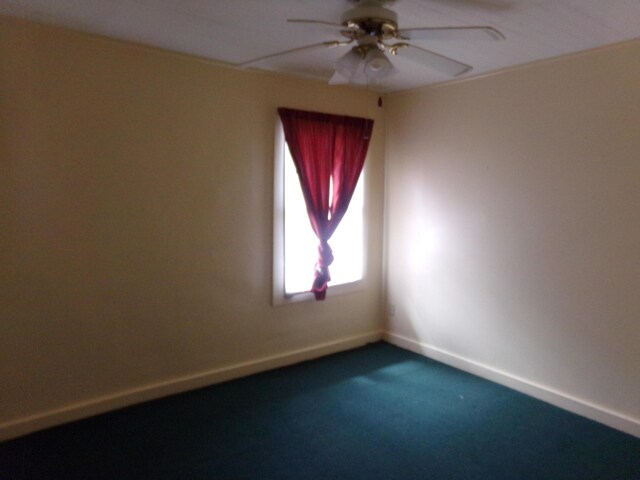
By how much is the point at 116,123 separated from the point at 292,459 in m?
2.25

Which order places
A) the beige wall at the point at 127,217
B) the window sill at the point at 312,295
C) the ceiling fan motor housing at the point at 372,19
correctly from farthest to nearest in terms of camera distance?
the window sill at the point at 312,295 → the beige wall at the point at 127,217 → the ceiling fan motor housing at the point at 372,19

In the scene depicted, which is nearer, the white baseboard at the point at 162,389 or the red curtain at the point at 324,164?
the white baseboard at the point at 162,389

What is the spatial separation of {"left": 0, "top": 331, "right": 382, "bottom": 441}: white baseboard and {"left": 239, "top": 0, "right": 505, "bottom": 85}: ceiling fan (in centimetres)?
229

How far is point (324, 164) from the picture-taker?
3.97m

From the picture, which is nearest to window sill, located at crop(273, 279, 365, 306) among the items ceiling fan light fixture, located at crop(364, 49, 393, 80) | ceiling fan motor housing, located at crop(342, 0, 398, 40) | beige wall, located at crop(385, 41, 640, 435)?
beige wall, located at crop(385, 41, 640, 435)

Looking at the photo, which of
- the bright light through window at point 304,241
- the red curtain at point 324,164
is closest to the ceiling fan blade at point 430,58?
the red curtain at point 324,164

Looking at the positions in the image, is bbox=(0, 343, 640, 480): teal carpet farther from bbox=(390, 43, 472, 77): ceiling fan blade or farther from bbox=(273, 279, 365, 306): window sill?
bbox=(390, 43, 472, 77): ceiling fan blade

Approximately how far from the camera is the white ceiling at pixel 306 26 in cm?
244

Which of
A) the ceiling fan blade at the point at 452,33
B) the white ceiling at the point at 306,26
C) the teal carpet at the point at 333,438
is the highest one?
the white ceiling at the point at 306,26

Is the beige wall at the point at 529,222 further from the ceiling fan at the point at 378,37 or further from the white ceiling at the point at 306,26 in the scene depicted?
the ceiling fan at the point at 378,37

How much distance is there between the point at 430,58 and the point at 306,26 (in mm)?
714

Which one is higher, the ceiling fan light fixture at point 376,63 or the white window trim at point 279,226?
the ceiling fan light fixture at point 376,63

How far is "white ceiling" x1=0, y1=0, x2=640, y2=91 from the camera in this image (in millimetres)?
2438

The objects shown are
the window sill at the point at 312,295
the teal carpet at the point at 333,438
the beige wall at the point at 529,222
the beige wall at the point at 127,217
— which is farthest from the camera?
the window sill at the point at 312,295
